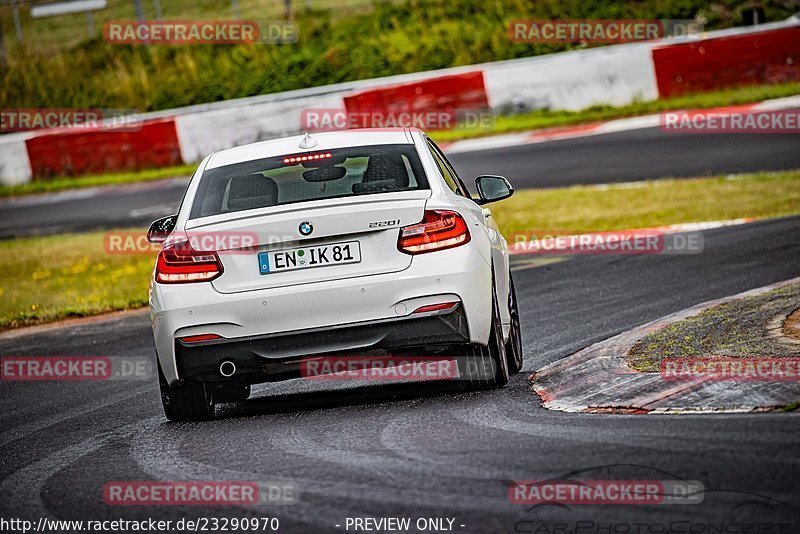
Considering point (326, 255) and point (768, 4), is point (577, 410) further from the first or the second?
point (768, 4)

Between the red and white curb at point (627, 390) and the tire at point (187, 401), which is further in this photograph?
the tire at point (187, 401)

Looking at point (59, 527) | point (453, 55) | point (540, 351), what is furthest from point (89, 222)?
point (59, 527)

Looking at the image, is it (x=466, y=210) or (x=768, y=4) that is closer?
(x=466, y=210)

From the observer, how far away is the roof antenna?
8.41 meters

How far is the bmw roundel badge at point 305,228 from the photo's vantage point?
7352 millimetres

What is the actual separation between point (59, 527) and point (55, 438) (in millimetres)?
2354

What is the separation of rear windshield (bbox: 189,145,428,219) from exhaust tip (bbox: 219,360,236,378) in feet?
2.92

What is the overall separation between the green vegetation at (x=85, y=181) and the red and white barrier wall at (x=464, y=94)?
6.1 inches

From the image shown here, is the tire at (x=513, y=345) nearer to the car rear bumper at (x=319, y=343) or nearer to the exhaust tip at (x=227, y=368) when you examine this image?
the car rear bumper at (x=319, y=343)

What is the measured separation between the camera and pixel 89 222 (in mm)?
23219
